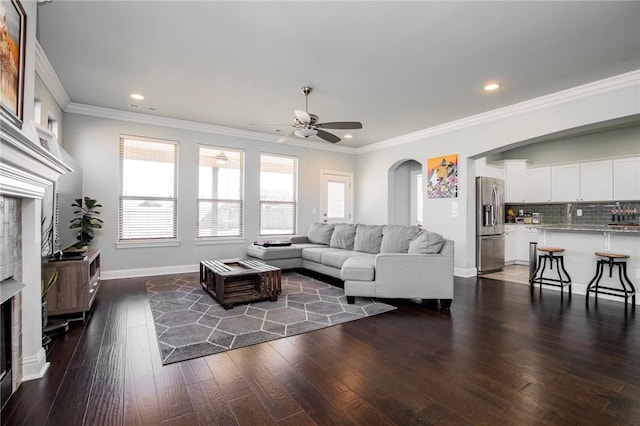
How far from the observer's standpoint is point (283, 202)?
6859 millimetres

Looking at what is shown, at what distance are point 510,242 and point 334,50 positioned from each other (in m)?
6.23

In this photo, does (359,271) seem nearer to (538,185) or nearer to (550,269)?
(550,269)

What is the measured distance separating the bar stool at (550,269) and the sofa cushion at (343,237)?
2.90 m

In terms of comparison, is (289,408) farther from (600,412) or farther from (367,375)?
(600,412)

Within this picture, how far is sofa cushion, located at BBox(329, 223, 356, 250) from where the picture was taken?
5460mm

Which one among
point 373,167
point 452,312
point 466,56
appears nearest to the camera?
Result: point 466,56

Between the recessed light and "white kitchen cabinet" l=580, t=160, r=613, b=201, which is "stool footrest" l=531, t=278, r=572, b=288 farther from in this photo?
the recessed light

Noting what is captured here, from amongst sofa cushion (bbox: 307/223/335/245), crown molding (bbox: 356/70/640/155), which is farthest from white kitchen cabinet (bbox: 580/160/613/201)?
sofa cushion (bbox: 307/223/335/245)

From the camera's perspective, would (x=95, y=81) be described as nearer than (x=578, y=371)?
No

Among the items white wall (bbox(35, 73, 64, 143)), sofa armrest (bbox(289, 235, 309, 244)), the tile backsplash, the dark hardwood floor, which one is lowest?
the dark hardwood floor

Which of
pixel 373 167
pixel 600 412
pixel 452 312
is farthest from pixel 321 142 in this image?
pixel 600 412

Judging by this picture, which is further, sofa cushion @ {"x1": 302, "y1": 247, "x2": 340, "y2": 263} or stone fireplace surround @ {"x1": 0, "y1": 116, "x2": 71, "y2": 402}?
sofa cushion @ {"x1": 302, "y1": 247, "x2": 340, "y2": 263}

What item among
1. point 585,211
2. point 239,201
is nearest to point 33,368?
point 239,201

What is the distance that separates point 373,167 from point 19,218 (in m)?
6.49
